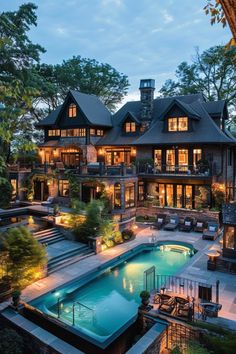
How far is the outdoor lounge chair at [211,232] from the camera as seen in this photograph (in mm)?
18438

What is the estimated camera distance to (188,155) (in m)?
24.1

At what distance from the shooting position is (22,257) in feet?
38.3

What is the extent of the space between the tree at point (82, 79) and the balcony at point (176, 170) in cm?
2012

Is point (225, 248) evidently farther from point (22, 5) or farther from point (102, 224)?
point (22, 5)

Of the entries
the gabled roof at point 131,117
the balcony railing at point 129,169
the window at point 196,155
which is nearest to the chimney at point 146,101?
the gabled roof at point 131,117

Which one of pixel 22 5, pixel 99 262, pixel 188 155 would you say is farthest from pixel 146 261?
pixel 22 5

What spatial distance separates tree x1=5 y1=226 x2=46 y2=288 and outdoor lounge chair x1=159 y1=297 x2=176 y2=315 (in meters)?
5.97

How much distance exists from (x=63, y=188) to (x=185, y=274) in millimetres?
15903

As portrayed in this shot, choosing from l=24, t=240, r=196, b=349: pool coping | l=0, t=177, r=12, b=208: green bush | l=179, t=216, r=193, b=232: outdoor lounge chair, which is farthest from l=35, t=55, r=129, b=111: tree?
l=24, t=240, r=196, b=349: pool coping

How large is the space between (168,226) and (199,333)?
1307 centimetres

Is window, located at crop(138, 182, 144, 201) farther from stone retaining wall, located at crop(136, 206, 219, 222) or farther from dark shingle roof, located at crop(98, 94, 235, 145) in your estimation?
dark shingle roof, located at crop(98, 94, 235, 145)

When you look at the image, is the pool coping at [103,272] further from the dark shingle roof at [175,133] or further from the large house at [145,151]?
the dark shingle roof at [175,133]

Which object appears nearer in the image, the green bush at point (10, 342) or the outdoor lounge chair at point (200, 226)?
the green bush at point (10, 342)

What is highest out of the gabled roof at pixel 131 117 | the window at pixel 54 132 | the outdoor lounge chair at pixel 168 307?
the gabled roof at pixel 131 117
